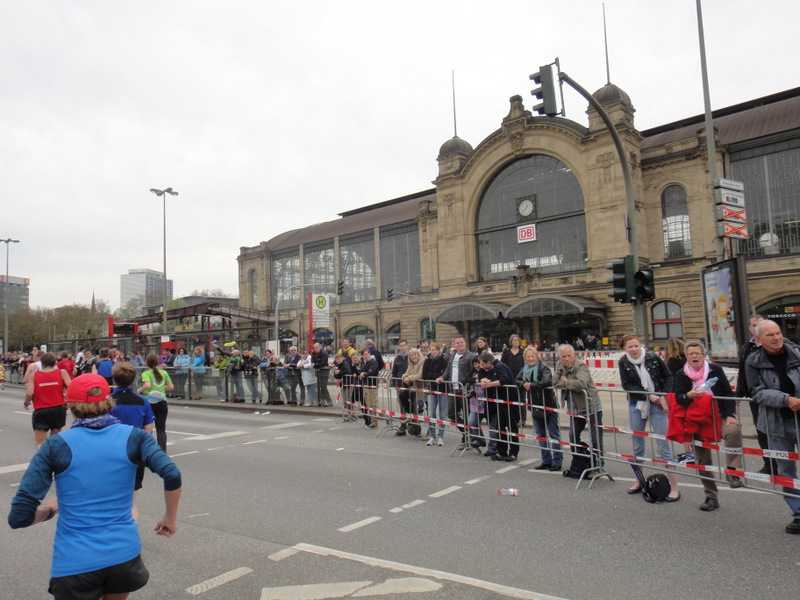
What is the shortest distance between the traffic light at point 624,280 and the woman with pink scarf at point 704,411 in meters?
5.77

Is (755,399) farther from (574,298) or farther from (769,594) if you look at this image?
(574,298)

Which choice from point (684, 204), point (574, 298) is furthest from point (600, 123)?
point (574, 298)

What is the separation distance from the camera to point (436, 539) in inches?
201

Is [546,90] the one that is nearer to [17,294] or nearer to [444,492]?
[444,492]

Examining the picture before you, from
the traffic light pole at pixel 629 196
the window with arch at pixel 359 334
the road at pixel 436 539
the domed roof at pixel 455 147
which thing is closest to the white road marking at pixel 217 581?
the road at pixel 436 539

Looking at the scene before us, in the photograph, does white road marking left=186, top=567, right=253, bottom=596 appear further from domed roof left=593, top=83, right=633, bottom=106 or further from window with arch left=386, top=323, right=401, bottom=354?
window with arch left=386, top=323, right=401, bottom=354

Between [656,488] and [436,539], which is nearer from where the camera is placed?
[436,539]

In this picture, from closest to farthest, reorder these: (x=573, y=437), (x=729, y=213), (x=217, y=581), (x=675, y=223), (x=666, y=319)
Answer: (x=217, y=581) < (x=573, y=437) < (x=729, y=213) < (x=666, y=319) < (x=675, y=223)

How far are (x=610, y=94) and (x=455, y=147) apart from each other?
513 inches

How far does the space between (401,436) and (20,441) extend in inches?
311

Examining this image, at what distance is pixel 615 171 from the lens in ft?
118

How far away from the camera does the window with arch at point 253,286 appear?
6638 cm

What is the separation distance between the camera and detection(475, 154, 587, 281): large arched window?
3872 cm

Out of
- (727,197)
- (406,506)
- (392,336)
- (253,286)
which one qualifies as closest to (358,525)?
(406,506)
